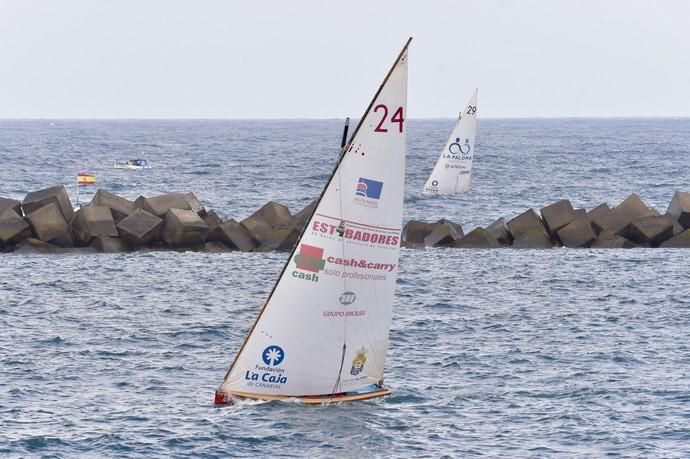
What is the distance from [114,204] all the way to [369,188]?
30590mm

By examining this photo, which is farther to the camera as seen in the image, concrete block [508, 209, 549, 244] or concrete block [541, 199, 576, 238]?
concrete block [508, 209, 549, 244]

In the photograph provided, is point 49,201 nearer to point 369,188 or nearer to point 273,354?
point 273,354

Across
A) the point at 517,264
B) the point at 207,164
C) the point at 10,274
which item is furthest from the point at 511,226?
the point at 207,164

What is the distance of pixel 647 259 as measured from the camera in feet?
164

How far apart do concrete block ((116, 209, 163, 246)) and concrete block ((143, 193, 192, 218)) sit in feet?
2.74

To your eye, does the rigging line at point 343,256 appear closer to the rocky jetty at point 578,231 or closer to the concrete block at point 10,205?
the rocky jetty at point 578,231

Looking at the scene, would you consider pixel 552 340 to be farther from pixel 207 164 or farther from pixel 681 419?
pixel 207 164

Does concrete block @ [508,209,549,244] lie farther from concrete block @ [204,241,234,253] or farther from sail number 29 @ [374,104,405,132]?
sail number 29 @ [374,104,405,132]

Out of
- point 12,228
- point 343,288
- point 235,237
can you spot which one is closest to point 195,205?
point 235,237

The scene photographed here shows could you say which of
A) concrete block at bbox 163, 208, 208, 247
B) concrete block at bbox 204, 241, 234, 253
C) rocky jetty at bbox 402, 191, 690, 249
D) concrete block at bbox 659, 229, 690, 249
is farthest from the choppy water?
rocky jetty at bbox 402, 191, 690, 249

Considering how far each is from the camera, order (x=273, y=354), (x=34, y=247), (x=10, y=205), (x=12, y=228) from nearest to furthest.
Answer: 1. (x=273, y=354)
2. (x=12, y=228)
3. (x=34, y=247)
4. (x=10, y=205)

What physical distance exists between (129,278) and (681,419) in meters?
24.4

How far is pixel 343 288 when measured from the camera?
2509 centimetres

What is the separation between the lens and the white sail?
82.1 m
